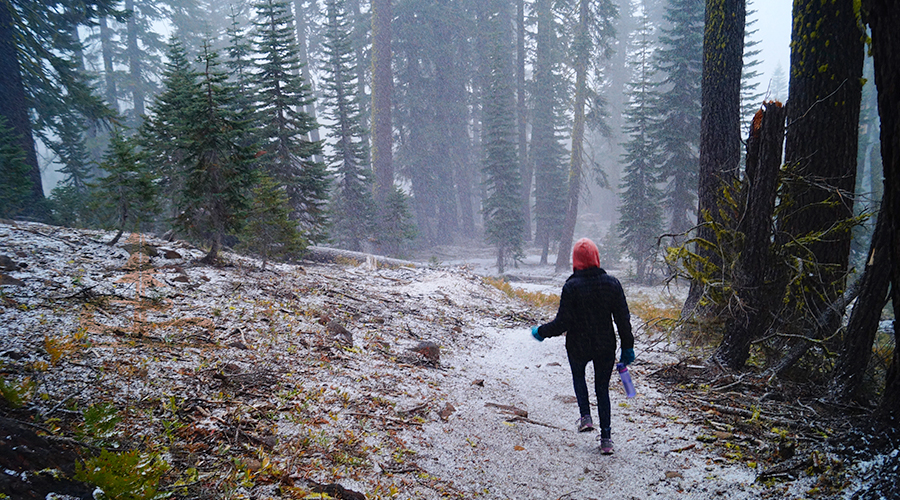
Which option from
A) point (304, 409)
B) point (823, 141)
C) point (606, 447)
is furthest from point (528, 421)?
point (823, 141)

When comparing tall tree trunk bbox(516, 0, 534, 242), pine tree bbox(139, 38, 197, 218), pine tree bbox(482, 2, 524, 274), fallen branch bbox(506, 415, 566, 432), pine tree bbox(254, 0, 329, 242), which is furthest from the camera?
tall tree trunk bbox(516, 0, 534, 242)

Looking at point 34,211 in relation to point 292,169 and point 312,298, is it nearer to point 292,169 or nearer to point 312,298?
point 292,169

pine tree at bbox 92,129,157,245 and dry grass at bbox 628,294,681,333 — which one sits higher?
pine tree at bbox 92,129,157,245

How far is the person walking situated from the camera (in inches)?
161

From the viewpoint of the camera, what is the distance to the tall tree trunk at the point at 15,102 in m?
10.5

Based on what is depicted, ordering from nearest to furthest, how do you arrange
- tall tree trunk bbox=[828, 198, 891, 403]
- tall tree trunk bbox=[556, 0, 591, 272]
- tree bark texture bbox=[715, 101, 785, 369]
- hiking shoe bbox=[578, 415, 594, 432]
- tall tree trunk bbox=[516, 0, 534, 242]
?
1. tall tree trunk bbox=[828, 198, 891, 403]
2. hiking shoe bbox=[578, 415, 594, 432]
3. tree bark texture bbox=[715, 101, 785, 369]
4. tall tree trunk bbox=[556, 0, 591, 272]
5. tall tree trunk bbox=[516, 0, 534, 242]

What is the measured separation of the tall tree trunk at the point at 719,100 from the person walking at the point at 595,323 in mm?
3655

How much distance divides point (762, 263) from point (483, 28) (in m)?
30.9

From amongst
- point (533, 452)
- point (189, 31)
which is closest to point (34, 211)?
point (533, 452)

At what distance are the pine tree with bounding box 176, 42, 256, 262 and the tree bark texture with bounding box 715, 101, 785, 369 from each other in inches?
273

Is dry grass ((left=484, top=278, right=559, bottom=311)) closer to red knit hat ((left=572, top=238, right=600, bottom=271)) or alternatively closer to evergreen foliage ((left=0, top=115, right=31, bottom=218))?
red knit hat ((left=572, top=238, right=600, bottom=271))

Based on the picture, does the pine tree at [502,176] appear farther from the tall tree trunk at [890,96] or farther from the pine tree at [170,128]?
the tall tree trunk at [890,96]

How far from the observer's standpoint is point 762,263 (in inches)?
198

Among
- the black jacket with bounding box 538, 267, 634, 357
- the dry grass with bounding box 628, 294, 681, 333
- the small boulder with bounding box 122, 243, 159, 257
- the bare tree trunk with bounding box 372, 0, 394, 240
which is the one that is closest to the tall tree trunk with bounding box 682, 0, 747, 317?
the dry grass with bounding box 628, 294, 681, 333
